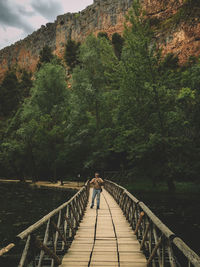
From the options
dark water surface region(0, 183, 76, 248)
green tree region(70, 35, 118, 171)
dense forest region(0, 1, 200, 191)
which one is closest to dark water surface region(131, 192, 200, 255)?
dense forest region(0, 1, 200, 191)

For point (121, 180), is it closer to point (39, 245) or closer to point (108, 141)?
point (108, 141)

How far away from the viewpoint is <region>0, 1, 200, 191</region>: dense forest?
2233 centimetres

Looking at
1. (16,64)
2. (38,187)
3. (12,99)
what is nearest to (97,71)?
(38,187)

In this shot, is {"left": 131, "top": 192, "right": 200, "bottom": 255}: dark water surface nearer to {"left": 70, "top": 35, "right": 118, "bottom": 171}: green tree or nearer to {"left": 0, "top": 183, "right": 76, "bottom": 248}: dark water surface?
{"left": 0, "top": 183, "right": 76, "bottom": 248}: dark water surface

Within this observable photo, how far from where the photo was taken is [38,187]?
109 feet

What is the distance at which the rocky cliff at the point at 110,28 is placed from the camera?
4853 centimetres

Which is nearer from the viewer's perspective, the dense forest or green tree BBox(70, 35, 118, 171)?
the dense forest

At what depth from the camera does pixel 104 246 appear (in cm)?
624

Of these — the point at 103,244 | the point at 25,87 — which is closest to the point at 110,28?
the point at 25,87

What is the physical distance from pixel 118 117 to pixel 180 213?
44.5 ft

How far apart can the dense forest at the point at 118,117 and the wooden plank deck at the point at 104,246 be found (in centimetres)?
1328

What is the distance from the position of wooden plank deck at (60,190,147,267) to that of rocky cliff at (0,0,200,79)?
43336 mm

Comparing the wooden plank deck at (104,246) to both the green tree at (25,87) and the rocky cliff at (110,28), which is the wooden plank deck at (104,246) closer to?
the rocky cliff at (110,28)

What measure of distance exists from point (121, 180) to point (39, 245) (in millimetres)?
26911
